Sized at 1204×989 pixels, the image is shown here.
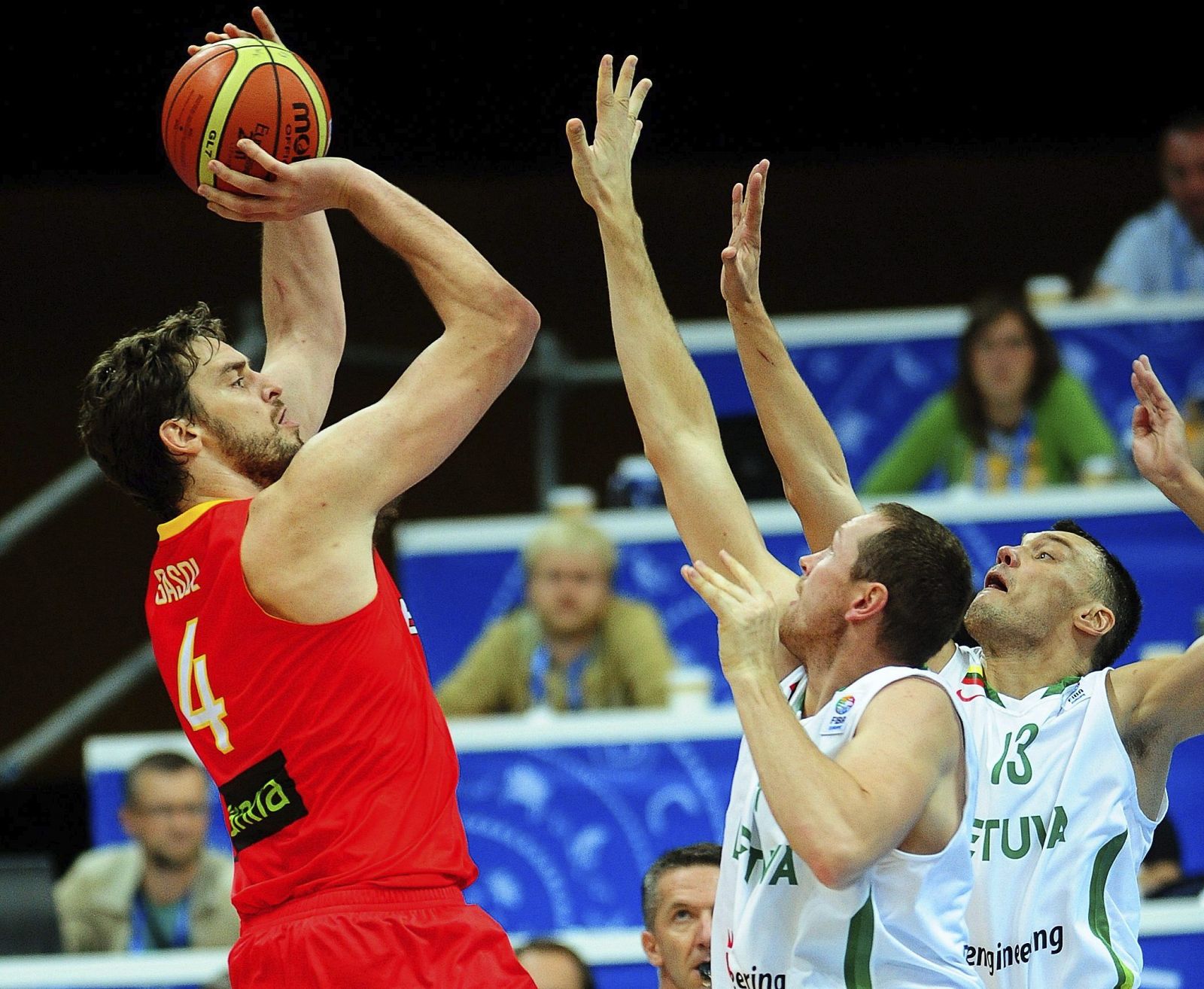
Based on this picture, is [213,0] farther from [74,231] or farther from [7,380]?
[7,380]

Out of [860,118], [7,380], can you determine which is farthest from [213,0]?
[860,118]

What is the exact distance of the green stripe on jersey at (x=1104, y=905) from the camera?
3951mm

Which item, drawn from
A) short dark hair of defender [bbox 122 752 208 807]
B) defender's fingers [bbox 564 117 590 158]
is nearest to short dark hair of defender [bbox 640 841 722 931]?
defender's fingers [bbox 564 117 590 158]

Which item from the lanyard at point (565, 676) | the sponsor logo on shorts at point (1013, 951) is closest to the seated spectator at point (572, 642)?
the lanyard at point (565, 676)

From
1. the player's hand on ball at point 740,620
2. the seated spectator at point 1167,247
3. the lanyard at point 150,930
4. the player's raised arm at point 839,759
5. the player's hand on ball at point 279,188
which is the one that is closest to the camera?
the player's raised arm at point 839,759

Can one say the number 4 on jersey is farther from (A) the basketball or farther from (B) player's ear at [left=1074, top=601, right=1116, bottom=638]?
(B) player's ear at [left=1074, top=601, right=1116, bottom=638]

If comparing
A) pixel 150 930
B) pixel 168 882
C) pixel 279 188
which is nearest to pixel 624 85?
pixel 279 188

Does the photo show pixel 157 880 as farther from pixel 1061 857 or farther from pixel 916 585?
pixel 916 585

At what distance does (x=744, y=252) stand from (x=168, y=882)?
358cm

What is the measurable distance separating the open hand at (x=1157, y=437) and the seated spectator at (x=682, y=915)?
1.44 m

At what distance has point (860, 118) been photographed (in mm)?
10875

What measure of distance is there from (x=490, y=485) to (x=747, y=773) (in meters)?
8.15

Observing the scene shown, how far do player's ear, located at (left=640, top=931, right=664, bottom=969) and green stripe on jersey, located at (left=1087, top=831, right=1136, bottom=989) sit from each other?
3.62 ft

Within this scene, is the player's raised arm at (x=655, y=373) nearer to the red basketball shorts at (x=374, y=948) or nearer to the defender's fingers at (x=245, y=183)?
the defender's fingers at (x=245, y=183)
